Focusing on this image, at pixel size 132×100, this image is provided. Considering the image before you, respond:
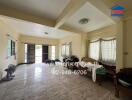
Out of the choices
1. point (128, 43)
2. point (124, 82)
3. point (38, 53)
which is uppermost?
point (128, 43)

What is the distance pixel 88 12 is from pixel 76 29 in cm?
192

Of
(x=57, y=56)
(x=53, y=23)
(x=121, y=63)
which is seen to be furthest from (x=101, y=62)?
(x=57, y=56)

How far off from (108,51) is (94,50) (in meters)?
0.89

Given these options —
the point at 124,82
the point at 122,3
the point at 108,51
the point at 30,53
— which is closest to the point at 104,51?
the point at 108,51

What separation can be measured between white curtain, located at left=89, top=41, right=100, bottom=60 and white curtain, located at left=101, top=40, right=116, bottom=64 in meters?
0.31

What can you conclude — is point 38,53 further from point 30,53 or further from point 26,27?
point 26,27

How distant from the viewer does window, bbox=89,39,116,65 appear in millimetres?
3661

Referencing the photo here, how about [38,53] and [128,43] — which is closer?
[128,43]

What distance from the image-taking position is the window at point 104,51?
144 inches

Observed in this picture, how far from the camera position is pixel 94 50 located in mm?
4672

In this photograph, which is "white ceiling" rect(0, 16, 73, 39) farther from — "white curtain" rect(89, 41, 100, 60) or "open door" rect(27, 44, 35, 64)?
"open door" rect(27, 44, 35, 64)

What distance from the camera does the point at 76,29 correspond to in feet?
16.3

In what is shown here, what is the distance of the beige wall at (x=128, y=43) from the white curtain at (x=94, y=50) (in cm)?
156

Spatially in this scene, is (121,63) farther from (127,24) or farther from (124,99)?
(127,24)
